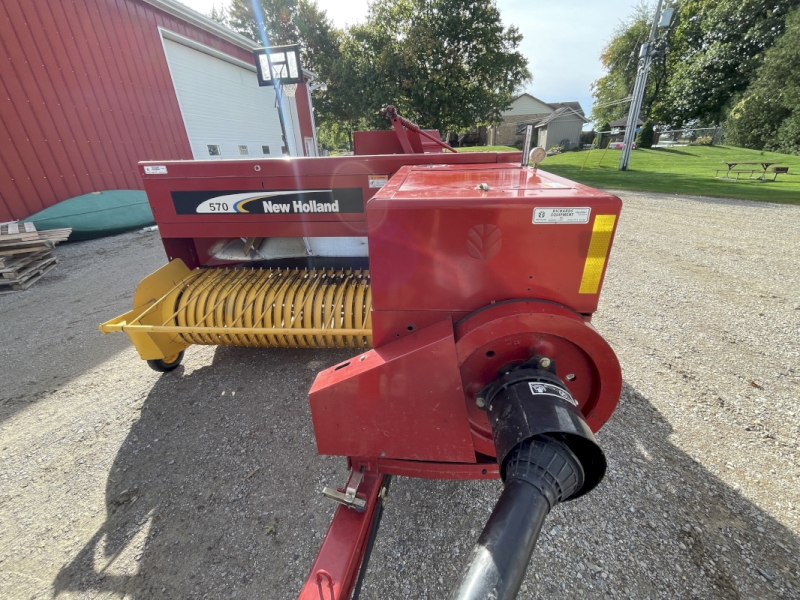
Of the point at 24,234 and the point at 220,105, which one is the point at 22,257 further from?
the point at 220,105

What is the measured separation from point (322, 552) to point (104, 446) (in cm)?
199

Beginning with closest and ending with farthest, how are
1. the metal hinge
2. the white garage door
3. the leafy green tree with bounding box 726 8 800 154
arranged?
1. the metal hinge
2. the white garage door
3. the leafy green tree with bounding box 726 8 800 154

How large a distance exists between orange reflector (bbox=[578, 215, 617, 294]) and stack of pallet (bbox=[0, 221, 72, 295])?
7.20 metres

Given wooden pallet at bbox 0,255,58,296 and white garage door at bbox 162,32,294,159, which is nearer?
wooden pallet at bbox 0,255,58,296

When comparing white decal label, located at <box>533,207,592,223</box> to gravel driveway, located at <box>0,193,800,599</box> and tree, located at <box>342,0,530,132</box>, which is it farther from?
tree, located at <box>342,0,530,132</box>

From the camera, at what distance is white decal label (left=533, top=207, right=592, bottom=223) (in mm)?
1233

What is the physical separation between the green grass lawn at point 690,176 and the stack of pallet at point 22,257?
15291 mm

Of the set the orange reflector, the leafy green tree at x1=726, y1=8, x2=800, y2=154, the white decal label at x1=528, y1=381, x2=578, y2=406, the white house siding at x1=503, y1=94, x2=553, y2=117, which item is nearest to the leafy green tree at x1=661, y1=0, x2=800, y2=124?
the leafy green tree at x1=726, y1=8, x2=800, y2=154

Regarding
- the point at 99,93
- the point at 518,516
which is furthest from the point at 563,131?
the point at 518,516

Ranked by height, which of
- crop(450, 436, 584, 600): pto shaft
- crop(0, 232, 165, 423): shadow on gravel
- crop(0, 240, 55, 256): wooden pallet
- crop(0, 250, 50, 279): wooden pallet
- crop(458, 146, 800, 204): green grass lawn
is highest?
crop(450, 436, 584, 600): pto shaft

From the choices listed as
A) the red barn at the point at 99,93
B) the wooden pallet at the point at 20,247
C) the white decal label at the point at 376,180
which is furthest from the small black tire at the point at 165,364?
the red barn at the point at 99,93

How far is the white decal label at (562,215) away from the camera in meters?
1.23

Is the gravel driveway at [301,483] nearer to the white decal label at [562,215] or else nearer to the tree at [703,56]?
the white decal label at [562,215]

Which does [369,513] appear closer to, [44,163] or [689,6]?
[44,163]
